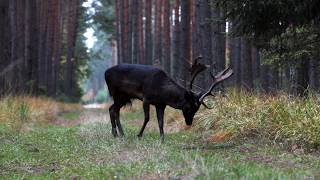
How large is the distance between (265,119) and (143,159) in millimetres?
3747

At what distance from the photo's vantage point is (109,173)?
271 inches

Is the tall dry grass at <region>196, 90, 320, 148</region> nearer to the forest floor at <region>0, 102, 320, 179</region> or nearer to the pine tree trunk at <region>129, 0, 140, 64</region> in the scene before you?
the forest floor at <region>0, 102, 320, 179</region>

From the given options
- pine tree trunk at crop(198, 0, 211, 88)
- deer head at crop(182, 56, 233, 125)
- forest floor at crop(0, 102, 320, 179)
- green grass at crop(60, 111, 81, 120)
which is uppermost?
pine tree trunk at crop(198, 0, 211, 88)

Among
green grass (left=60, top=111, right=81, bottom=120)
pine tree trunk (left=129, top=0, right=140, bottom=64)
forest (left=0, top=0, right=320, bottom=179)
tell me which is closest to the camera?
forest (left=0, top=0, right=320, bottom=179)

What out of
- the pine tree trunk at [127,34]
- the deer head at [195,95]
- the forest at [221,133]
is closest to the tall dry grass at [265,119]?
the forest at [221,133]

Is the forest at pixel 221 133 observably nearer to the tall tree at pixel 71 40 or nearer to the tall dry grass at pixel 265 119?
the tall dry grass at pixel 265 119

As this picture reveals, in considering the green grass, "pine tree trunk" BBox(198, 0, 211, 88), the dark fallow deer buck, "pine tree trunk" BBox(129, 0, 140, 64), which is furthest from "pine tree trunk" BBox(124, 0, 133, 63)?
the dark fallow deer buck

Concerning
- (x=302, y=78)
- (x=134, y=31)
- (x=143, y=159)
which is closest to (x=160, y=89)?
(x=143, y=159)

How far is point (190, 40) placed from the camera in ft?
98.5

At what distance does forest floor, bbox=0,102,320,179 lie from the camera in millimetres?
6574

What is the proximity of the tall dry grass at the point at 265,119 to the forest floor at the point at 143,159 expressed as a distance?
1.29 feet

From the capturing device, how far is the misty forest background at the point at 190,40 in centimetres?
1139

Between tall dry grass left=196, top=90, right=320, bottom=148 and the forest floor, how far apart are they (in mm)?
393

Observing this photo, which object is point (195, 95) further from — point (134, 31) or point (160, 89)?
point (134, 31)
